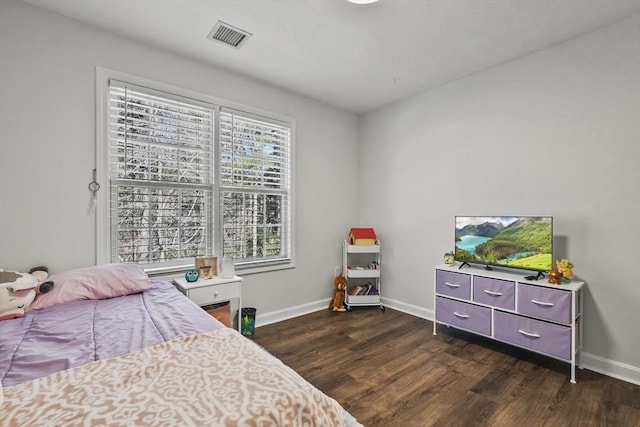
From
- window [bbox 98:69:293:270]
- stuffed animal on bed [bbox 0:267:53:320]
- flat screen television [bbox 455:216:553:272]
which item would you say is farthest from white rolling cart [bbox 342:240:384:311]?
stuffed animal on bed [bbox 0:267:53:320]

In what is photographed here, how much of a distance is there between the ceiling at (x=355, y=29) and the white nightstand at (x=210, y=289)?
2.03 m

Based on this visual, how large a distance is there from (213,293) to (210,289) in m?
0.05

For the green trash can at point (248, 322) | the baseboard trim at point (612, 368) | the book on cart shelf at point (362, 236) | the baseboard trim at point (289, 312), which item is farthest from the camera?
the book on cart shelf at point (362, 236)

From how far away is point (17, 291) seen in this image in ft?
5.36

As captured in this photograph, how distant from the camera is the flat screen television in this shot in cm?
240

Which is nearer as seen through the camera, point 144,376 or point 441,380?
point 144,376

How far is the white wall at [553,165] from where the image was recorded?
2.19 m

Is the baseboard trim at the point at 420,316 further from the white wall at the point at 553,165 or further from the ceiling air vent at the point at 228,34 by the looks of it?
the ceiling air vent at the point at 228,34

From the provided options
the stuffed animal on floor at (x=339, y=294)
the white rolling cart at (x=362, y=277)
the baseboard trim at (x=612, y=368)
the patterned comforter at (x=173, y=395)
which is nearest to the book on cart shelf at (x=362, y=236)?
the white rolling cart at (x=362, y=277)

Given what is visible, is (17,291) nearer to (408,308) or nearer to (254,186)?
(254,186)

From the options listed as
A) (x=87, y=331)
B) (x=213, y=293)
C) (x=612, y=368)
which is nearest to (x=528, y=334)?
(x=612, y=368)

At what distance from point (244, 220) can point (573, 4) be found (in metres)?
3.17

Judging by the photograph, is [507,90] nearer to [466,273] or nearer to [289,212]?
[466,273]

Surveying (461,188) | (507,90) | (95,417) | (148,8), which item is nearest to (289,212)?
(461,188)
